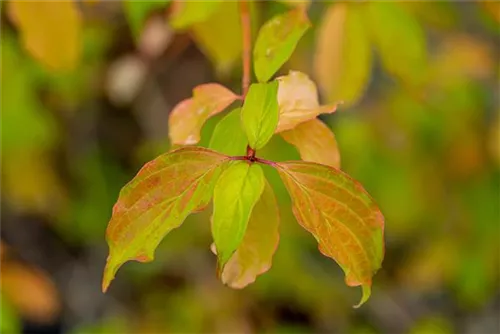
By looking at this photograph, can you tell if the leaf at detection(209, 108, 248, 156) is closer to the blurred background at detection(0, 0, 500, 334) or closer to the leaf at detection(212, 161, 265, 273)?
the leaf at detection(212, 161, 265, 273)

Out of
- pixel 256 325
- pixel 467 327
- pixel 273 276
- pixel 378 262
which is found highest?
pixel 378 262

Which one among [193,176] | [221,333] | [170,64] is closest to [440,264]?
[221,333]

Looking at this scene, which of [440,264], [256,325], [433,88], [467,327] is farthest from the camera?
[467,327]

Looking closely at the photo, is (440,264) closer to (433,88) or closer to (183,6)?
(433,88)

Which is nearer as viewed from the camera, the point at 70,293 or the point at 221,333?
the point at 221,333

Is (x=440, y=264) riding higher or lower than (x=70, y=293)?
higher

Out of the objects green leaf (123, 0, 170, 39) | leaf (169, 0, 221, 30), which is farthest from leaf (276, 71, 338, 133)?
green leaf (123, 0, 170, 39)

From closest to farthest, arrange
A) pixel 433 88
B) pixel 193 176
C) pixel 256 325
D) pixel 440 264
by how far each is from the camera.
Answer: pixel 193 176
pixel 433 88
pixel 440 264
pixel 256 325
